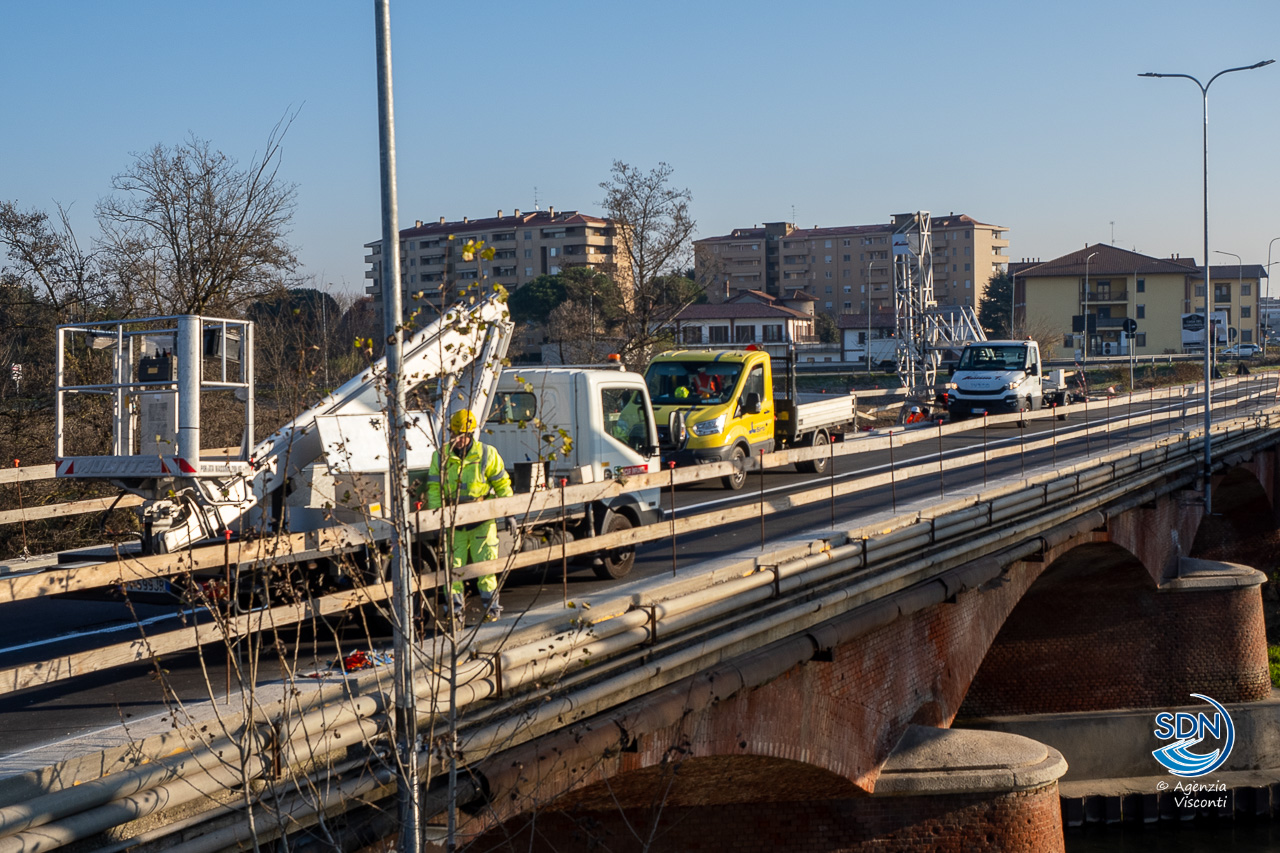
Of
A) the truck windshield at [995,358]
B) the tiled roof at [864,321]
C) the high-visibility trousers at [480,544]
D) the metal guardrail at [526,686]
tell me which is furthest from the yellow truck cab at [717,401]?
the tiled roof at [864,321]

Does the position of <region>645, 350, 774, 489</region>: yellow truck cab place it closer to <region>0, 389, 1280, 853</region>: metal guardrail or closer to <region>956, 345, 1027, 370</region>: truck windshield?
<region>0, 389, 1280, 853</region>: metal guardrail

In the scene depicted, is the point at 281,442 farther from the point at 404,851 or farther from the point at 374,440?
the point at 404,851

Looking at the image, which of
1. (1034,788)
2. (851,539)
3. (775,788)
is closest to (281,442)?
(851,539)

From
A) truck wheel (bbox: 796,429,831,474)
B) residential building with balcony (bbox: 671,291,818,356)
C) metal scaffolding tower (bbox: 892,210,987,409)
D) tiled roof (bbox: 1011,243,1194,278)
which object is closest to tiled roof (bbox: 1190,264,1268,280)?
tiled roof (bbox: 1011,243,1194,278)

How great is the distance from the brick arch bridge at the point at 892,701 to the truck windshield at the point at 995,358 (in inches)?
440

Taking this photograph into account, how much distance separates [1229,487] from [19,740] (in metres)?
29.5

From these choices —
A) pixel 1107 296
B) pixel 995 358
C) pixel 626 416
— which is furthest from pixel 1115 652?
pixel 1107 296

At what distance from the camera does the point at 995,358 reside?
3538 centimetres

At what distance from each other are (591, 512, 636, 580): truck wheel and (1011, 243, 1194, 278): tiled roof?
91.1m

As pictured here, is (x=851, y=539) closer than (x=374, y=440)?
No

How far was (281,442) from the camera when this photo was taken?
28.1 feet

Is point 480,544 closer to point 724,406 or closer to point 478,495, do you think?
point 478,495

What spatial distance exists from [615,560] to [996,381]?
25.9 m

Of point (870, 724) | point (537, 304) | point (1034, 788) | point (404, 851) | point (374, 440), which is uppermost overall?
point (537, 304)
